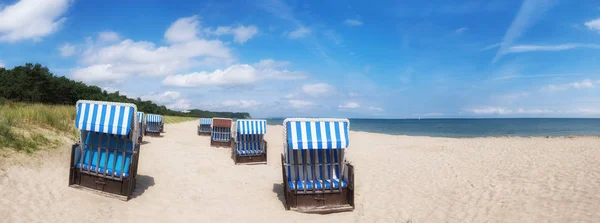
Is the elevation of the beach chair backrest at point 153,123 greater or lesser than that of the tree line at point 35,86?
lesser

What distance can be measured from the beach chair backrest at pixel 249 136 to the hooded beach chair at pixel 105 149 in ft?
17.0

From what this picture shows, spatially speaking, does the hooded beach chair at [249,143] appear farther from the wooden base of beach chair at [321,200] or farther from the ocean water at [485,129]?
the ocean water at [485,129]

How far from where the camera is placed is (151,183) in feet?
24.6

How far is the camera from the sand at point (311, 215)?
5.28 m

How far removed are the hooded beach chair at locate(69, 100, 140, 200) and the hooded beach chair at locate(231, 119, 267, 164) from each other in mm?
4920

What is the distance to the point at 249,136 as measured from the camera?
38.5ft

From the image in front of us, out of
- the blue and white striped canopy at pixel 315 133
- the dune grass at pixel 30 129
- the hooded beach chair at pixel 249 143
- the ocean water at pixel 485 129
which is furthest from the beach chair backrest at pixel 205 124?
the ocean water at pixel 485 129

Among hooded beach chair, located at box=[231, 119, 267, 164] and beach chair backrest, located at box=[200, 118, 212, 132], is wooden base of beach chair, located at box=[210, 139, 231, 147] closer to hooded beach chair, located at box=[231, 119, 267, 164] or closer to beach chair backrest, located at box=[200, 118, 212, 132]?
hooded beach chair, located at box=[231, 119, 267, 164]

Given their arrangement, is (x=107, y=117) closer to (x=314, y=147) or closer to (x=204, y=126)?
(x=314, y=147)

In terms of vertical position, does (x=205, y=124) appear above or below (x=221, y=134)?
above

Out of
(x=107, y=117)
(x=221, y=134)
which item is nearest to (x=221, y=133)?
(x=221, y=134)

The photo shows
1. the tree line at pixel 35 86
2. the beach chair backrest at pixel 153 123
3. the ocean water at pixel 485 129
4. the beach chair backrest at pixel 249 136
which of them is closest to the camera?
the beach chair backrest at pixel 249 136

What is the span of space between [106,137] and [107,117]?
0.78 meters

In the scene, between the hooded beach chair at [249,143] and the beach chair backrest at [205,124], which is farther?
the beach chair backrest at [205,124]
